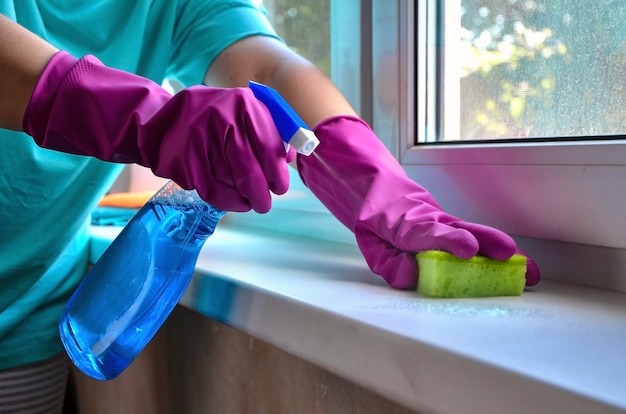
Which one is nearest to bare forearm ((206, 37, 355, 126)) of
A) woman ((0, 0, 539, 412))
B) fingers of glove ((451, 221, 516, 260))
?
woman ((0, 0, 539, 412))

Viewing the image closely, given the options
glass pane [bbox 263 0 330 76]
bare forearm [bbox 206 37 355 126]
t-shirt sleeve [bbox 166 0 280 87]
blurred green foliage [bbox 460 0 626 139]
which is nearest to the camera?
blurred green foliage [bbox 460 0 626 139]

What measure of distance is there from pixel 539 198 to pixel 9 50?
461mm

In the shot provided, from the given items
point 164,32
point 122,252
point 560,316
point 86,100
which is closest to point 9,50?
point 86,100

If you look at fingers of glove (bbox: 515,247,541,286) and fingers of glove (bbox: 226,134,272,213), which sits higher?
fingers of glove (bbox: 226,134,272,213)

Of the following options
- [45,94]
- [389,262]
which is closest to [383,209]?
[389,262]

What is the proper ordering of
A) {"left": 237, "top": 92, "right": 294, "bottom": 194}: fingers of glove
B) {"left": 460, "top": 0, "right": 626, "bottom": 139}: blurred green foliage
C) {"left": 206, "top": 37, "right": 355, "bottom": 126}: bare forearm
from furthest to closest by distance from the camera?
{"left": 206, "top": 37, "right": 355, "bottom": 126}: bare forearm → {"left": 460, "top": 0, "right": 626, "bottom": 139}: blurred green foliage → {"left": 237, "top": 92, "right": 294, "bottom": 194}: fingers of glove

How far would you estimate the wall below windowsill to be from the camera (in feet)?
1.02

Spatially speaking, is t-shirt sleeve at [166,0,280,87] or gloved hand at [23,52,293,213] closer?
gloved hand at [23,52,293,213]

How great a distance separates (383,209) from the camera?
21.6 inches

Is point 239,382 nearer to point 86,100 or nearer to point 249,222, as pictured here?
point 86,100

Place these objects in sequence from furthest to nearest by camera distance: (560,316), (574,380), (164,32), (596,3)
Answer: (164,32) → (596,3) → (560,316) → (574,380)

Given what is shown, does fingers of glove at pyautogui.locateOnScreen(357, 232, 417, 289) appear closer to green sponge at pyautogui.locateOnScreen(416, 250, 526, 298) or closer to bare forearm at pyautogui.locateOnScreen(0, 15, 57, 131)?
green sponge at pyautogui.locateOnScreen(416, 250, 526, 298)

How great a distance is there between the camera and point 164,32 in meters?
0.83

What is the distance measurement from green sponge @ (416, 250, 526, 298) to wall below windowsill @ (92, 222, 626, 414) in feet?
0.03
